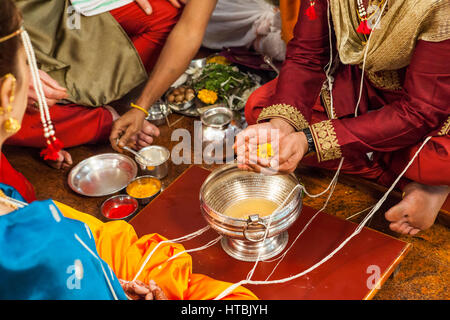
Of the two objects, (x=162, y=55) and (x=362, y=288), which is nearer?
(x=362, y=288)

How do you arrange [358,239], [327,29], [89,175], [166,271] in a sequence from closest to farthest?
[166,271] < [358,239] < [327,29] < [89,175]

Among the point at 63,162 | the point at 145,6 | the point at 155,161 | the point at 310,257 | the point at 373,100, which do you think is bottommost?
the point at 63,162

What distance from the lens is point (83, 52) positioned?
2943mm

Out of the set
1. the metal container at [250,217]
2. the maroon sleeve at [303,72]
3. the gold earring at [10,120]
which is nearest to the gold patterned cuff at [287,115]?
the maroon sleeve at [303,72]

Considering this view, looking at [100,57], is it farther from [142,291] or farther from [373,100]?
[142,291]

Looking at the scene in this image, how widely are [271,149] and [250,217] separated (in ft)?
1.10

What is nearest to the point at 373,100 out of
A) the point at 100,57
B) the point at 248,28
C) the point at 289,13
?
the point at 289,13

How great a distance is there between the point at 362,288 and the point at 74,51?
87.3 inches

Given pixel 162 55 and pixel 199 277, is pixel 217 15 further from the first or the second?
pixel 199 277

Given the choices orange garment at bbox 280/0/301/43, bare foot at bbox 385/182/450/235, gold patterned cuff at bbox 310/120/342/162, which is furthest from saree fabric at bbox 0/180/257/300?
orange garment at bbox 280/0/301/43

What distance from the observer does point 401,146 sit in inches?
81.8

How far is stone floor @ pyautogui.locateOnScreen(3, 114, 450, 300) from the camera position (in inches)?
81.0

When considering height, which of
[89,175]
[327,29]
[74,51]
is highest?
[327,29]
